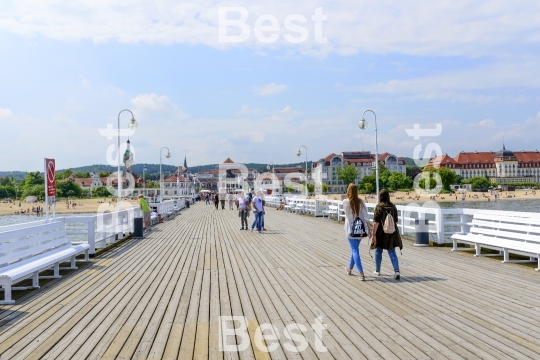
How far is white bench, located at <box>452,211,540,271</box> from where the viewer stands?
371 inches

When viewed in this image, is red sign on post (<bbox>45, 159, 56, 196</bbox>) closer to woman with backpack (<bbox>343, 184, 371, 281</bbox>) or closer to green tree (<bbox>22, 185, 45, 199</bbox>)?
woman with backpack (<bbox>343, 184, 371, 281</bbox>)

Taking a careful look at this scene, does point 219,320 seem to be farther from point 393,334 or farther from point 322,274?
point 322,274

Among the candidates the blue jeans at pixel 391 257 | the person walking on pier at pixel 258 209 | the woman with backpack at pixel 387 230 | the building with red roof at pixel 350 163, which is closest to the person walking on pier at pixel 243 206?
the person walking on pier at pixel 258 209

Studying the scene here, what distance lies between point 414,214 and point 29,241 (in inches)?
850

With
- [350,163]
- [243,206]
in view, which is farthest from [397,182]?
[243,206]

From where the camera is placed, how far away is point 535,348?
4.89 m

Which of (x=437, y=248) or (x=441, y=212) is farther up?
(x=441, y=212)

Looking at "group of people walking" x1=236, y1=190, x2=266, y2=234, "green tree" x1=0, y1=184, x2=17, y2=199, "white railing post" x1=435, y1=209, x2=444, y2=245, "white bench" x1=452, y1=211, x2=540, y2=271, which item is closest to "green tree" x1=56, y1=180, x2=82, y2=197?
"green tree" x1=0, y1=184, x2=17, y2=199

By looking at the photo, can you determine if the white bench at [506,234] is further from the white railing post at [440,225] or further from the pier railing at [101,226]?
the pier railing at [101,226]

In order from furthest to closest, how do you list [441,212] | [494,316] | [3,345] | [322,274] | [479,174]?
[479,174], [441,212], [322,274], [494,316], [3,345]

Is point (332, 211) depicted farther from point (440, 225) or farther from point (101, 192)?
point (101, 192)

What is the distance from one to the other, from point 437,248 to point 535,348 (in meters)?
8.48

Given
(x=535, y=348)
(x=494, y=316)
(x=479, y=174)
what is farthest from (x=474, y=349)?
(x=479, y=174)

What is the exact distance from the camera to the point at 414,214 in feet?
89.1
